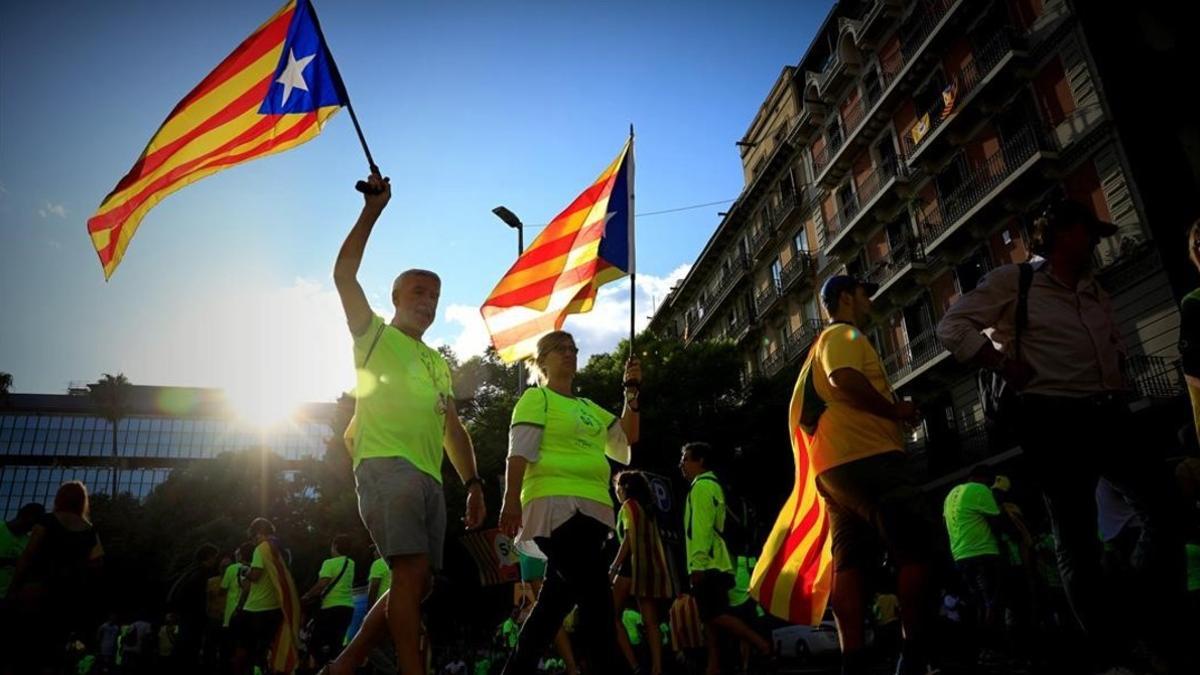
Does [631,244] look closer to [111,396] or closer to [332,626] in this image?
[332,626]

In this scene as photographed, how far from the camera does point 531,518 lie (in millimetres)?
3658

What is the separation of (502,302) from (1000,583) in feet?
17.2

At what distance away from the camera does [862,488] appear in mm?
3299

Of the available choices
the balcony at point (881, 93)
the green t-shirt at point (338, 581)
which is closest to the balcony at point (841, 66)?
the balcony at point (881, 93)

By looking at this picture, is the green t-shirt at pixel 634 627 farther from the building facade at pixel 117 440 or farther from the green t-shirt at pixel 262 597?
the building facade at pixel 117 440

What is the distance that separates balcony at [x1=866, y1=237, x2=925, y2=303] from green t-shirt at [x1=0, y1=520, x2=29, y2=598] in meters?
23.0

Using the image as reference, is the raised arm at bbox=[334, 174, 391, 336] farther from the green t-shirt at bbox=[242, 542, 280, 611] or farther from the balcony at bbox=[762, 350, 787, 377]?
the balcony at bbox=[762, 350, 787, 377]

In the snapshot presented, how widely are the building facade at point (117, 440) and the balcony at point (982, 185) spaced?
200ft

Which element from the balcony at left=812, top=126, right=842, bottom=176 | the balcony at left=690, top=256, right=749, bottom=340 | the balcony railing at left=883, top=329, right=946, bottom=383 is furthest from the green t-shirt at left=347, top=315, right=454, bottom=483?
the balcony at left=690, top=256, right=749, bottom=340

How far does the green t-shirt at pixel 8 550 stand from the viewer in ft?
20.4

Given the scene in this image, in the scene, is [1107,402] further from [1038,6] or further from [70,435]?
[70,435]

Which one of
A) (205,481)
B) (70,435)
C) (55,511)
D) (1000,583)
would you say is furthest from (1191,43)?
(70,435)

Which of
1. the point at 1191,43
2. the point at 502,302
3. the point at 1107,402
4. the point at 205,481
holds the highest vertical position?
the point at 205,481

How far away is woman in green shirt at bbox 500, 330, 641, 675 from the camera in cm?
344
